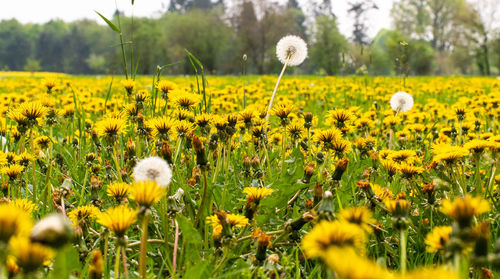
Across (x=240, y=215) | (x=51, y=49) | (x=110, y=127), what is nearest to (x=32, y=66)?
(x=110, y=127)

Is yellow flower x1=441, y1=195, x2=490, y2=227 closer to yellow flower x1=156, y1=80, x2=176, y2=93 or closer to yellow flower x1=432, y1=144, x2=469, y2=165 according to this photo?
yellow flower x1=432, y1=144, x2=469, y2=165

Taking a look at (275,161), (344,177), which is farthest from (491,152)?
(275,161)

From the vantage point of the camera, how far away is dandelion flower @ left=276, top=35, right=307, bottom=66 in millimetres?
2104

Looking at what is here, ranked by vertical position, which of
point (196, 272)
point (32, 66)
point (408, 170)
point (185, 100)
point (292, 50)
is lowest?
point (196, 272)

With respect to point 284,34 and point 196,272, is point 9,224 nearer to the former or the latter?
point 196,272

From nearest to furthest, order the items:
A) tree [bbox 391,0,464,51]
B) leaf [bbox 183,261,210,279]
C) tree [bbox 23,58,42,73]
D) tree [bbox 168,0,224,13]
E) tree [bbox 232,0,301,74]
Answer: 1. leaf [bbox 183,261,210,279]
2. tree [bbox 23,58,42,73]
3. tree [bbox 232,0,301,74]
4. tree [bbox 391,0,464,51]
5. tree [bbox 168,0,224,13]

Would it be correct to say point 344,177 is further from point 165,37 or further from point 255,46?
point 165,37

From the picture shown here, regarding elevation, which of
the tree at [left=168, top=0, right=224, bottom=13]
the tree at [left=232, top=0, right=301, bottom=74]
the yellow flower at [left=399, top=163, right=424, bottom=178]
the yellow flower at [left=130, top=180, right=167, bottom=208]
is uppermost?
the tree at [left=168, top=0, right=224, bottom=13]

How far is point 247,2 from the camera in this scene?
35656mm

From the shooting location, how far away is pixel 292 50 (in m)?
2.12

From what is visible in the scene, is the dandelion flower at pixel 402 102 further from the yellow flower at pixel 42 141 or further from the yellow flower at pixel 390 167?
the yellow flower at pixel 42 141

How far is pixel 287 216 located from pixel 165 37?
133 feet

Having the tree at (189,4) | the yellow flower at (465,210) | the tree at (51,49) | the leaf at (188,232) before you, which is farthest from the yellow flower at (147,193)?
the tree at (51,49)

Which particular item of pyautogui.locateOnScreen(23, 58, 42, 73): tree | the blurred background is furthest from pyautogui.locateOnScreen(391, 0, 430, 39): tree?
pyautogui.locateOnScreen(23, 58, 42, 73): tree
